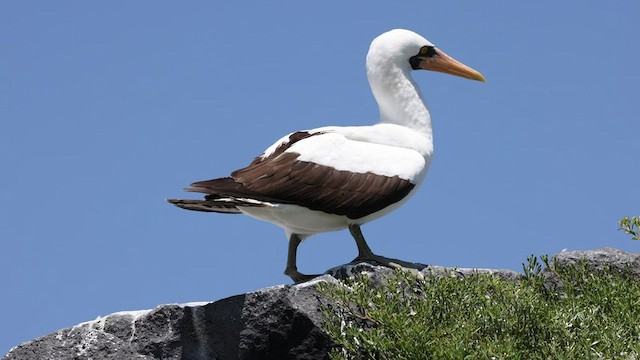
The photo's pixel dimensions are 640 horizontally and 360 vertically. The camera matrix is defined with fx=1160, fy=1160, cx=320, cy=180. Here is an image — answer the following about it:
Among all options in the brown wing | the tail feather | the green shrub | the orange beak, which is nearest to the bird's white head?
the orange beak

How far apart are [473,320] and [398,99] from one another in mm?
2598

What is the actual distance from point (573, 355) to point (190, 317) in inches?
122

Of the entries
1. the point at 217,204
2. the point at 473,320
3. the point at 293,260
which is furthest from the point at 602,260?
the point at 217,204

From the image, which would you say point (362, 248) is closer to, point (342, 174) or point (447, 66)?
point (342, 174)

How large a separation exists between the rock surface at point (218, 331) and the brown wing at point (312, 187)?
0.52 metres

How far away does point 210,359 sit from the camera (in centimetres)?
925

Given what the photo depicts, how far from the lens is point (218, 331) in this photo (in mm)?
9250

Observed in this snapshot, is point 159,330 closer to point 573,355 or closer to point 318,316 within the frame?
point 318,316

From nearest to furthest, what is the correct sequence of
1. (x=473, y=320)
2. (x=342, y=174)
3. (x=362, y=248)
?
1. (x=473, y=320)
2. (x=342, y=174)
3. (x=362, y=248)

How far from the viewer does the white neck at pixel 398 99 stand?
407 inches

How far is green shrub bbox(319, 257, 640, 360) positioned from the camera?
319 inches

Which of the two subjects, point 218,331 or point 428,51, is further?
point 428,51

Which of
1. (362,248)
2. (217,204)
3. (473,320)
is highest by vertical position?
(217,204)

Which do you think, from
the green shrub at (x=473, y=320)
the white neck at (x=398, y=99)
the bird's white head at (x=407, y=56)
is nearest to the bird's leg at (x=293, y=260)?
the green shrub at (x=473, y=320)
